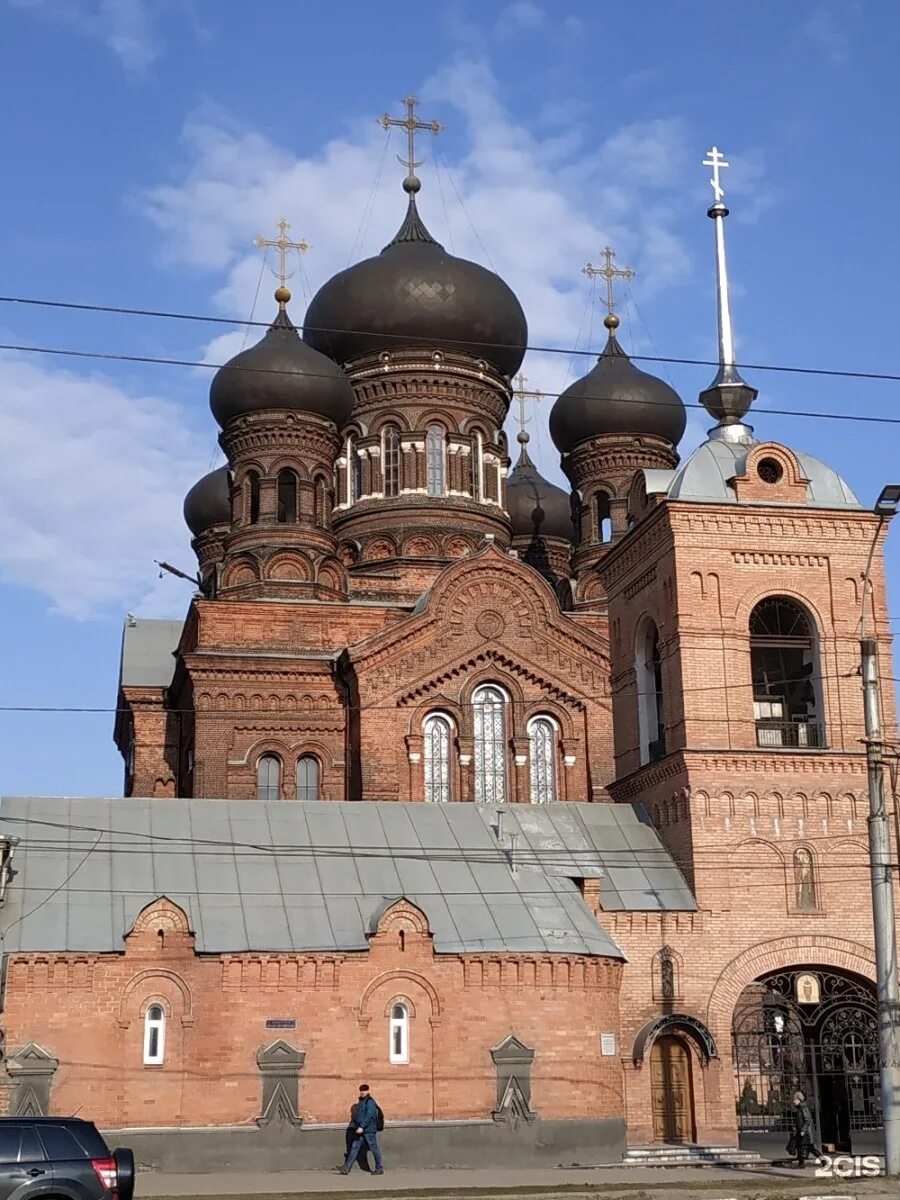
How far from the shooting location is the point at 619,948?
2167 centimetres

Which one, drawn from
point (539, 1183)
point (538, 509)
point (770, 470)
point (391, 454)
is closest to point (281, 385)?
point (391, 454)

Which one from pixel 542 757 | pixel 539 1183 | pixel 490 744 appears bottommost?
pixel 539 1183

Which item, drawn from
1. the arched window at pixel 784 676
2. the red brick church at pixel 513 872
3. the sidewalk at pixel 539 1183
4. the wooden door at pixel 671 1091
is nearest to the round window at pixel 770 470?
the red brick church at pixel 513 872

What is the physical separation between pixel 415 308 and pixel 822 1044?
21.7 metres

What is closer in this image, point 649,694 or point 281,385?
point 649,694

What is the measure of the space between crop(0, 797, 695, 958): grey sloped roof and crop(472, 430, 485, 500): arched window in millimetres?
14464

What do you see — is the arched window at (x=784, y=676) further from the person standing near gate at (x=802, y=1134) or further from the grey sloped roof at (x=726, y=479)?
the person standing near gate at (x=802, y=1134)

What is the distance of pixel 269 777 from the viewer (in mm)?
30781

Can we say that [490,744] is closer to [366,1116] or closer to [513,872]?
[513,872]

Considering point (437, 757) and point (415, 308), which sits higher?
point (415, 308)

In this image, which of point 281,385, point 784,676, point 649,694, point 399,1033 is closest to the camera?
point 399,1033

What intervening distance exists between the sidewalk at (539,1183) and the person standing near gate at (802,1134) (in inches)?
13.5

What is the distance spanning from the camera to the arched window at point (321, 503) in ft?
113

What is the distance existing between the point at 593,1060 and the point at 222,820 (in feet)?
20.3
